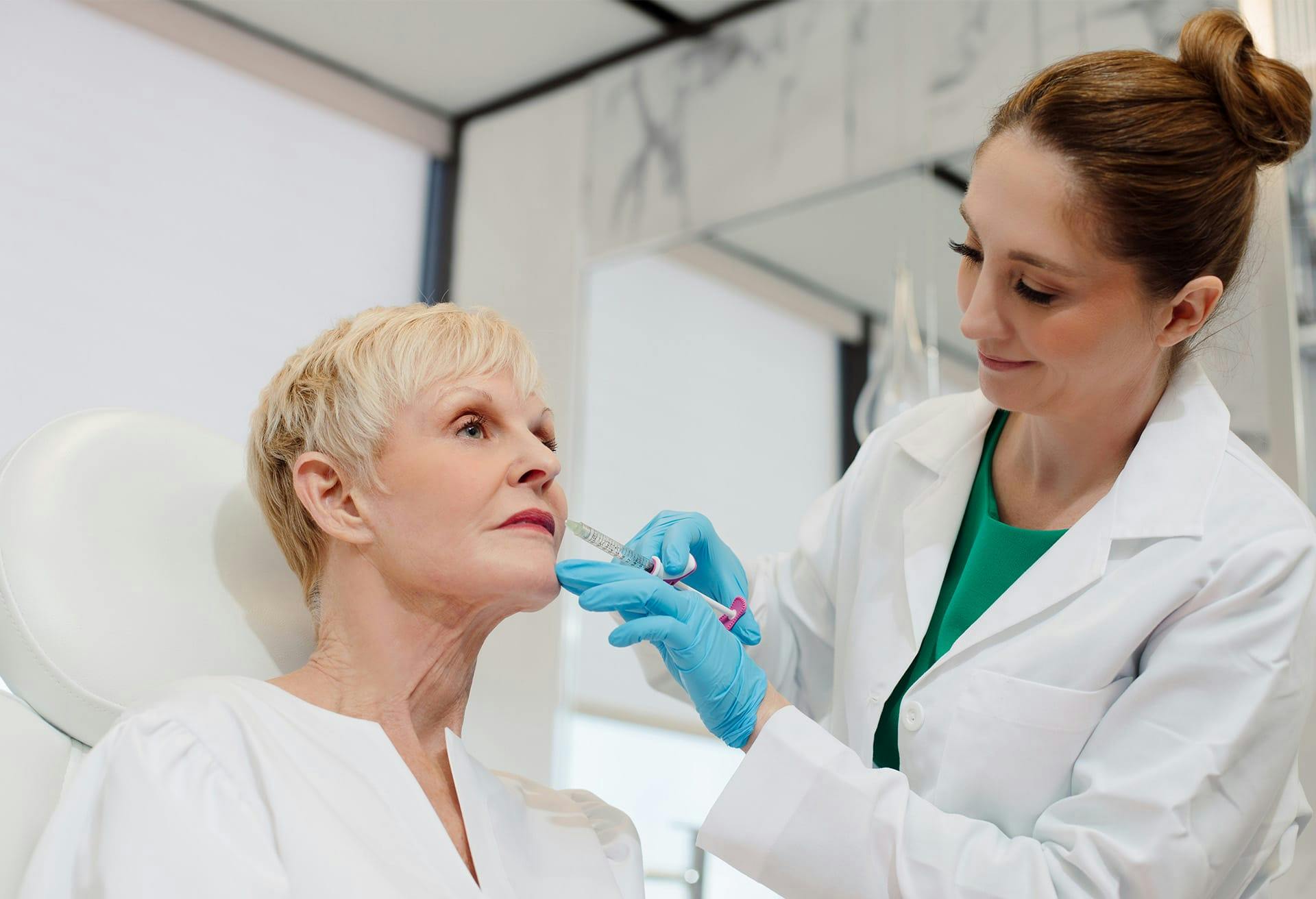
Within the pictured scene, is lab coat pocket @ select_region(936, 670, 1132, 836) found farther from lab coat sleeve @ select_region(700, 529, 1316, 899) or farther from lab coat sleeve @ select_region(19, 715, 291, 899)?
lab coat sleeve @ select_region(19, 715, 291, 899)

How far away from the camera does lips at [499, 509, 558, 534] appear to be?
4.25 feet

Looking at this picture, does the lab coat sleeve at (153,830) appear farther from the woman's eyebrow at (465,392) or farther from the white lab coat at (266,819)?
the woman's eyebrow at (465,392)

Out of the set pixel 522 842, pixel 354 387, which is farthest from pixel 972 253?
pixel 522 842

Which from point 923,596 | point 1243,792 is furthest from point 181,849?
point 1243,792

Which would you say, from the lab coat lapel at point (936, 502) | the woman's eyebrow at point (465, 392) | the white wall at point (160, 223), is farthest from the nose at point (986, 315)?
the white wall at point (160, 223)

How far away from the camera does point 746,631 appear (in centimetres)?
145

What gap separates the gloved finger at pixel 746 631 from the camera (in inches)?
57.1

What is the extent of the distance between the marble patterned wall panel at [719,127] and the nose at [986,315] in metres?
1.43

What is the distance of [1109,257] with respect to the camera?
121 cm

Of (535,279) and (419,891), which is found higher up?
(535,279)

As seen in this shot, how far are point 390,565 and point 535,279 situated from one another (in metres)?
1.96

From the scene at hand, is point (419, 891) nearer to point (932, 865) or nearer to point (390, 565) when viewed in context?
point (390, 565)

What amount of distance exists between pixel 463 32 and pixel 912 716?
2.29 m

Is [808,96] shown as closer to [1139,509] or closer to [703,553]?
[703,553]
